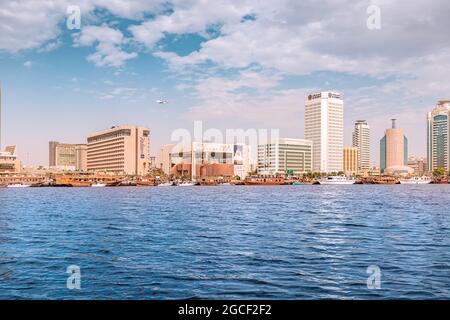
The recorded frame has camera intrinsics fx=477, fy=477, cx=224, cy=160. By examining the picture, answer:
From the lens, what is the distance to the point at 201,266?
25516 millimetres

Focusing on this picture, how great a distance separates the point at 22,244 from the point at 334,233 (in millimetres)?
24878

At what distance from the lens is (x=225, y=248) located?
32.0 metres

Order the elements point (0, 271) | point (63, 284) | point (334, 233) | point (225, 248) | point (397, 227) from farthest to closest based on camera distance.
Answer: point (397, 227) < point (334, 233) < point (225, 248) < point (0, 271) < point (63, 284)

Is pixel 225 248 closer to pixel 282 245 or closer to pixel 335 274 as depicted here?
pixel 282 245

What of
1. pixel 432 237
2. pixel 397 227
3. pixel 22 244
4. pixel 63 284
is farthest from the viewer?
pixel 397 227

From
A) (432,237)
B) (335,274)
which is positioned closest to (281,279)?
(335,274)

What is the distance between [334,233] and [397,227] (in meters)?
8.29

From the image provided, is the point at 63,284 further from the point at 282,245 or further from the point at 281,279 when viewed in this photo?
the point at 282,245

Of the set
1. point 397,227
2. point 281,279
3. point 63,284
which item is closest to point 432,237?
A: point 397,227

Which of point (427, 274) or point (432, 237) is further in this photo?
point (432, 237)
